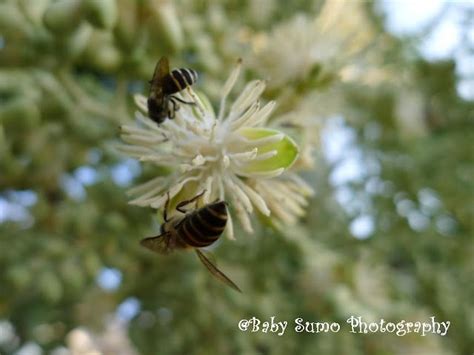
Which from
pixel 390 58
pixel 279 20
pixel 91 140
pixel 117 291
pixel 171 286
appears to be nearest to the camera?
pixel 91 140

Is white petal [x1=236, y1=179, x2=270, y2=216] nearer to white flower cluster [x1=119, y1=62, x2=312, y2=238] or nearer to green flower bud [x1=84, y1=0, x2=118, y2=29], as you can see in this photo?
white flower cluster [x1=119, y1=62, x2=312, y2=238]

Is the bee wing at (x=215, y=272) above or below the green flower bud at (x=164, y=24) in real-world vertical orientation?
below

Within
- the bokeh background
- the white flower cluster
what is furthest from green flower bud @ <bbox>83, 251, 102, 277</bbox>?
the white flower cluster

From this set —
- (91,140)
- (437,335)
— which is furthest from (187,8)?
(437,335)

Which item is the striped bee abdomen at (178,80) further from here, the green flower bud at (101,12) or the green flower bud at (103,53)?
the green flower bud at (103,53)

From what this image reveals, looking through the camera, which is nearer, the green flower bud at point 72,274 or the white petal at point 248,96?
the white petal at point 248,96

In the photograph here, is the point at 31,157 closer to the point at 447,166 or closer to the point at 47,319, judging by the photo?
the point at 47,319

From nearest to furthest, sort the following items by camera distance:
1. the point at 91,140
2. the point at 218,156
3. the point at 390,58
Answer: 1. the point at 218,156
2. the point at 91,140
3. the point at 390,58


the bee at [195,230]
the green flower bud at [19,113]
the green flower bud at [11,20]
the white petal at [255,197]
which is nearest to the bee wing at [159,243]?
the bee at [195,230]
